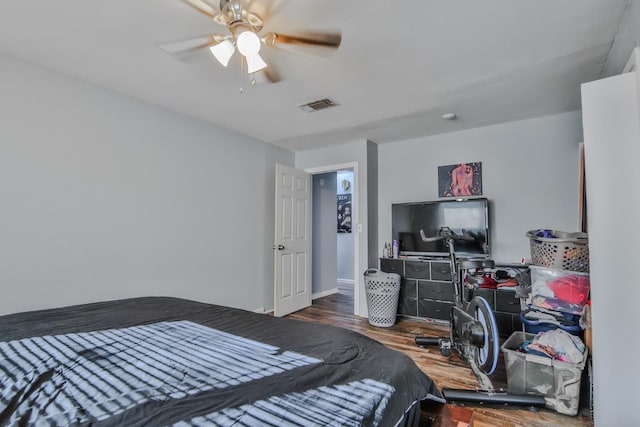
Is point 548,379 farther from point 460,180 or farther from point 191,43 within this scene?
point 191,43

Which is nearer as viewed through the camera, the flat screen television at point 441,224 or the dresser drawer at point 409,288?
the flat screen television at point 441,224

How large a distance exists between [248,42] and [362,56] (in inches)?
37.8

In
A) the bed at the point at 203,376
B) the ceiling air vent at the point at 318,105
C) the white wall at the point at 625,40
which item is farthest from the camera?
the ceiling air vent at the point at 318,105

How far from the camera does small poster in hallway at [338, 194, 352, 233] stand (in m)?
6.52

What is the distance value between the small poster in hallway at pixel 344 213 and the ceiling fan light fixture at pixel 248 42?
498 centimetres

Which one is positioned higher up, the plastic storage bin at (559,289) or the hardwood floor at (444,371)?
the plastic storage bin at (559,289)

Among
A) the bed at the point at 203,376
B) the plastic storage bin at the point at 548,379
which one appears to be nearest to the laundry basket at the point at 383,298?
the plastic storage bin at the point at 548,379

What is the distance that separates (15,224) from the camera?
2.18m

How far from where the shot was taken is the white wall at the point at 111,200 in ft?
7.27

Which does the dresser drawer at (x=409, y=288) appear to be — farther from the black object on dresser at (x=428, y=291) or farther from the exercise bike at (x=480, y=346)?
the exercise bike at (x=480, y=346)

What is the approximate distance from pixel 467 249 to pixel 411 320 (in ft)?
3.70

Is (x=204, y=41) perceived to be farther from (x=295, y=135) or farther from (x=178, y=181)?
(x=295, y=135)

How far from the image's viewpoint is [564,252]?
2.07 metres

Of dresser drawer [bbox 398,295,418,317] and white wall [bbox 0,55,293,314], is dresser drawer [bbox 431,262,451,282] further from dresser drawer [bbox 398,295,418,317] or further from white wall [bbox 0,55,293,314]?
white wall [bbox 0,55,293,314]
